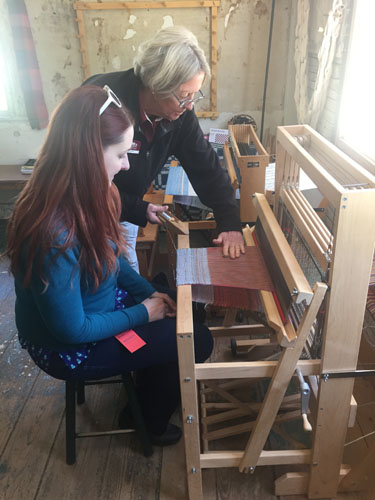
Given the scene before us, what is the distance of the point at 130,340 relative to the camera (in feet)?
4.03

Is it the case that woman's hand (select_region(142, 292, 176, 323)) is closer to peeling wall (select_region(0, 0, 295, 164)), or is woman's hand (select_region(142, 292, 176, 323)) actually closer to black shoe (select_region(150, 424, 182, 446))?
black shoe (select_region(150, 424, 182, 446))

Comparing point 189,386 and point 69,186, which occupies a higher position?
point 69,186

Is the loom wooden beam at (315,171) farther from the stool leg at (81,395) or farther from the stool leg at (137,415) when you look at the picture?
the stool leg at (81,395)

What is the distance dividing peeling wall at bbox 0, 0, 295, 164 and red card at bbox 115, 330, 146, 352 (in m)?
2.52

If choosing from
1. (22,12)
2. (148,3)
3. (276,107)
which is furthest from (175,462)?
(22,12)

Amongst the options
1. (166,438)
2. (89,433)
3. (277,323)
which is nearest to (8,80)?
(89,433)

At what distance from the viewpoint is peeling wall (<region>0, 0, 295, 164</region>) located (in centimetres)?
296

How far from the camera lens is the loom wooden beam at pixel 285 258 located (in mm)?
922

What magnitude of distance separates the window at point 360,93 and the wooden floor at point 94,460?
0.98 m

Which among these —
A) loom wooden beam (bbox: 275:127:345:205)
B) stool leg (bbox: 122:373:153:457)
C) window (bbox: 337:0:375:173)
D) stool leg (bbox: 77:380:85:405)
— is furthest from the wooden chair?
window (bbox: 337:0:375:173)

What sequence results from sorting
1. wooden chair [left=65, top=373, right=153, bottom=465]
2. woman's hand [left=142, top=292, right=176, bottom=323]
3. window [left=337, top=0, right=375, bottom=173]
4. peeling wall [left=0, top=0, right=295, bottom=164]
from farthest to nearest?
peeling wall [left=0, top=0, right=295, bottom=164], window [left=337, top=0, right=375, bottom=173], wooden chair [left=65, top=373, right=153, bottom=465], woman's hand [left=142, top=292, right=176, bottom=323]

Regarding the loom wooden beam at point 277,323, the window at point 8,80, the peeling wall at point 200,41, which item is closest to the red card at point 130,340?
the loom wooden beam at point 277,323

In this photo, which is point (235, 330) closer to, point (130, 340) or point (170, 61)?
point (130, 340)

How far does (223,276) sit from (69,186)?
520 millimetres
